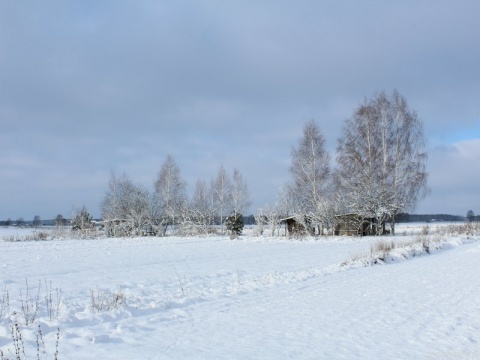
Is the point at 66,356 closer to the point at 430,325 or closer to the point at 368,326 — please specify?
the point at 368,326

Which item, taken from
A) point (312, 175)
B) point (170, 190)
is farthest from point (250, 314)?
point (170, 190)

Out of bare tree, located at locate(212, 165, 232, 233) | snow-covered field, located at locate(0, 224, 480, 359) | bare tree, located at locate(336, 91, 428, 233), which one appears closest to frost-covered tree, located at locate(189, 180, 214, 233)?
bare tree, located at locate(212, 165, 232, 233)

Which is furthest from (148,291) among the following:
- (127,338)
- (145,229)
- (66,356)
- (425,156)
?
(145,229)

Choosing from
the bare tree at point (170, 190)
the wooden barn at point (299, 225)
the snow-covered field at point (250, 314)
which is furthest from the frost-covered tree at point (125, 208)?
the snow-covered field at point (250, 314)

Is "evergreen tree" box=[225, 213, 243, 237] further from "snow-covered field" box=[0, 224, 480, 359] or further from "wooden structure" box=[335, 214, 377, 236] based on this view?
"snow-covered field" box=[0, 224, 480, 359]

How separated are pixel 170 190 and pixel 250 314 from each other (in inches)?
1649

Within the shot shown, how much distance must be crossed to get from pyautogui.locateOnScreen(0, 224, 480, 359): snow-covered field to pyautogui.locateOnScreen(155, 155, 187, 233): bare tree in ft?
111

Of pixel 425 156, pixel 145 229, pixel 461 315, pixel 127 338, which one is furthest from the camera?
pixel 145 229

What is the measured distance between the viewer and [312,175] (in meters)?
36.3

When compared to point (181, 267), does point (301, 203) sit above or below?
above

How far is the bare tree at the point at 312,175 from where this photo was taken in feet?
118

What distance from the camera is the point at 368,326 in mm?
6395

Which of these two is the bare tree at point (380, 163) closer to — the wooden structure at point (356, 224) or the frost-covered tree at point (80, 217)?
the wooden structure at point (356, 224)

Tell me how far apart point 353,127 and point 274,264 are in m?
23.7
